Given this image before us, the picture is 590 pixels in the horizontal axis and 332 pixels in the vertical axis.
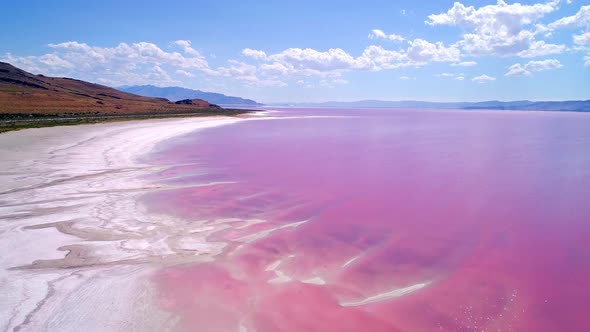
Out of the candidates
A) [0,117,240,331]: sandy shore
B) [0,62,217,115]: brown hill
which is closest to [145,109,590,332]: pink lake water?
[0,117,240,331]: sandy shore

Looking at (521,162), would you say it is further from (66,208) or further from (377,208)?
(66,208)

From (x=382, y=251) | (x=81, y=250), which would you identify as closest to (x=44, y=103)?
(x=81, y=250)

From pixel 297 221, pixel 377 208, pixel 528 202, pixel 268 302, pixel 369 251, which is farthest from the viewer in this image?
pixel 528 202

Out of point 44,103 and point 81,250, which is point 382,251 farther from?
point 44,103

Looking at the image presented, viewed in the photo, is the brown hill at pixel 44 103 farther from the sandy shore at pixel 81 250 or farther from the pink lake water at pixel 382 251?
the pink lake water at pixel 382 251

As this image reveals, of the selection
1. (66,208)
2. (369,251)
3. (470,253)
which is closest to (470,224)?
(470,253)
